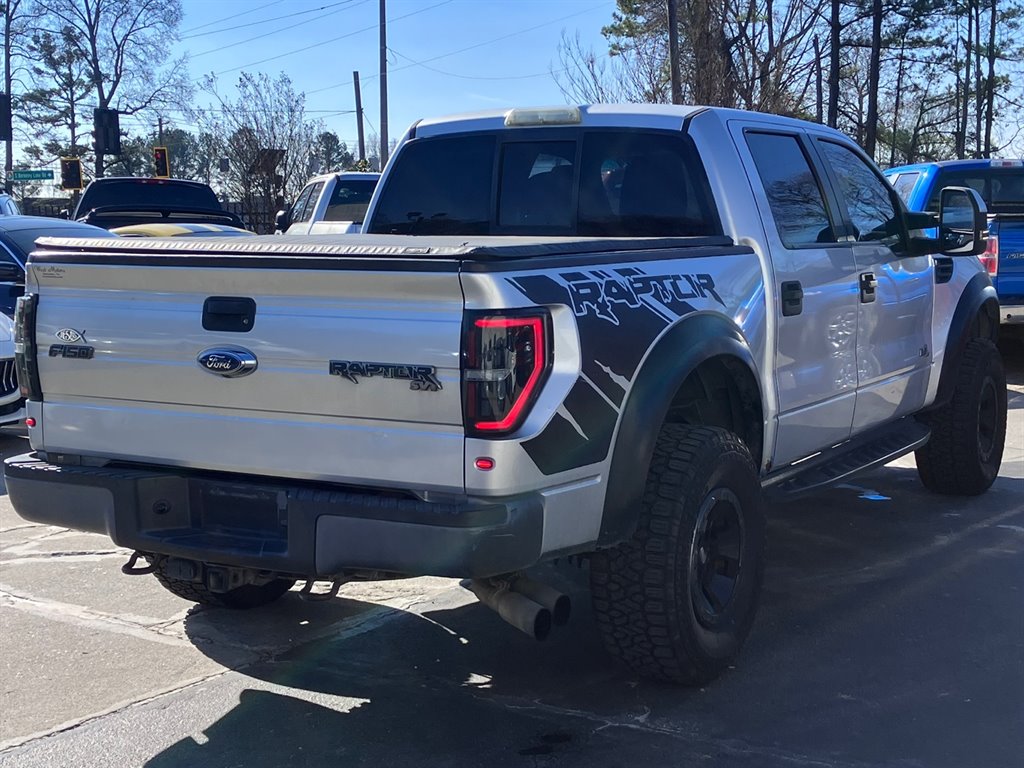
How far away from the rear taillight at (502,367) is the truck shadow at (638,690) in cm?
109

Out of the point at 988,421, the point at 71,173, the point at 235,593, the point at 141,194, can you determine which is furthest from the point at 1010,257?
the point at 71,173

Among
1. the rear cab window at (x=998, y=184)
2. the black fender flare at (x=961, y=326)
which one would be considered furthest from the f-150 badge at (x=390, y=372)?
the rear cab window at (x=998, y=184)

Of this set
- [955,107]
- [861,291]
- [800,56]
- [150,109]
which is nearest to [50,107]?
[150,109]

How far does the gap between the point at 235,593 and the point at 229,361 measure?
1683 millimetres

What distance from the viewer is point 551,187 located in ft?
16.5

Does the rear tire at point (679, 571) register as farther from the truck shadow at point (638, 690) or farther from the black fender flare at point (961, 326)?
the black fender flare at point (961, 326)

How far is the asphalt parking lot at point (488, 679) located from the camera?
3.53 m

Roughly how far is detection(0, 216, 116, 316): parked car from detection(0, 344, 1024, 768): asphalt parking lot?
338 cm

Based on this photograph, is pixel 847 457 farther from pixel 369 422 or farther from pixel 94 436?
pixel 94 436

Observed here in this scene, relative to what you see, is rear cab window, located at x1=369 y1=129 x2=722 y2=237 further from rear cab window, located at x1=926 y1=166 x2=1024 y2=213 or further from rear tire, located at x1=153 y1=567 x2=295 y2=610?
rear cab window, located at x1=926 y1=166 x2=1024 y2=213

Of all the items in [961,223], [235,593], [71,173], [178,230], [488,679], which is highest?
[71,173]

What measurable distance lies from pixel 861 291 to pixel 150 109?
168 feet

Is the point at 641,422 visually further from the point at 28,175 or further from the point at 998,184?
the point at 28,175

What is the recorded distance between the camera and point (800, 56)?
29.0m
